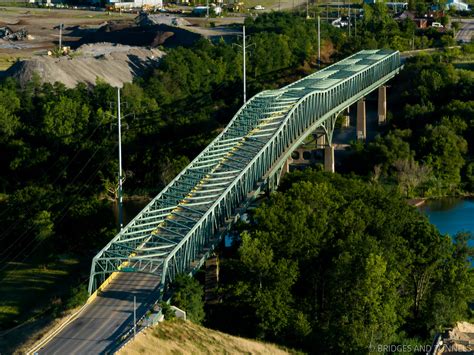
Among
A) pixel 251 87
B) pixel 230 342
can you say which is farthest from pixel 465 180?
pixel 230 342

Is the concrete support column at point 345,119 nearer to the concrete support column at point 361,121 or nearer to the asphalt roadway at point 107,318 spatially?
the concrete support column at point 361,121

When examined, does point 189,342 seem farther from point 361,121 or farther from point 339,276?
point 361,121

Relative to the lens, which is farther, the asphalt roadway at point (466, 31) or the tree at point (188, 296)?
the asphalt roadway at point (466, 31)

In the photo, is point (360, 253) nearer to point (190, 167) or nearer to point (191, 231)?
point (191, 231)

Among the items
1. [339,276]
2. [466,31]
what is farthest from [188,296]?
[466,31]

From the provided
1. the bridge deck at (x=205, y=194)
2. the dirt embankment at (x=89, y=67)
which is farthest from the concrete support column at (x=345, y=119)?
the dirt embankment at (x=89, y=67)

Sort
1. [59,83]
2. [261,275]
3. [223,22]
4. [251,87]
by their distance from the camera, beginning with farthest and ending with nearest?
[223,22] < [251,87] < [59,83] < [261,275]

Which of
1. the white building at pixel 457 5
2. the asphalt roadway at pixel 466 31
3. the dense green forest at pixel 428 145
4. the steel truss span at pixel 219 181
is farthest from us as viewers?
the white building at pixel 457 5
